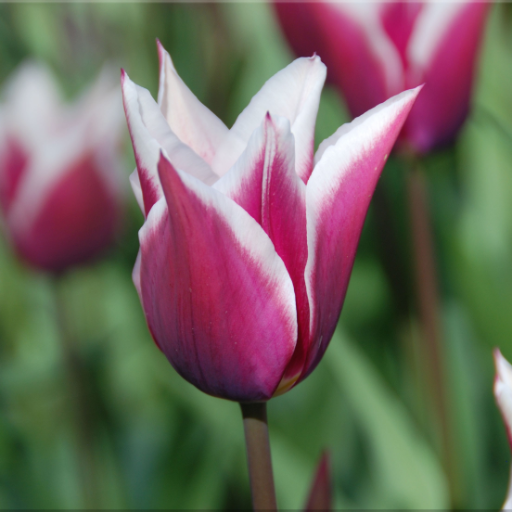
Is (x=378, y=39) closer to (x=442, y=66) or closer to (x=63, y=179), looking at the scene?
(x=442, y=66)

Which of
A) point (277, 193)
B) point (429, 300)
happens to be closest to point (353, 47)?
point (429, 300)

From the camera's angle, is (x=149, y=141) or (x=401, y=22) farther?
(x=401, y=22)

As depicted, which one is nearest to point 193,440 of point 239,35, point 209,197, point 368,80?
point 368,80

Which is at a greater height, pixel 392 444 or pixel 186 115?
pixel 186 115

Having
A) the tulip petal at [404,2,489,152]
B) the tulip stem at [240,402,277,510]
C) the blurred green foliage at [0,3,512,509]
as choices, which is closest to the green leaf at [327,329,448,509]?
the blurred green foliage at [0,3,512,509]

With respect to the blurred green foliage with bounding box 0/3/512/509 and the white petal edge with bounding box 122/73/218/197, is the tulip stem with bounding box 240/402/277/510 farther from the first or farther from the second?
the blurred green foliage with bounding box 0/3/512/509
